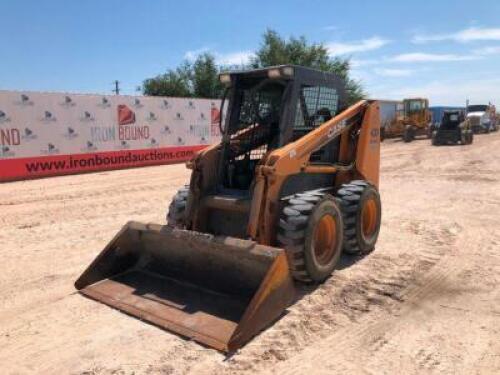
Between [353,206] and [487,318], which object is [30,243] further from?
[487,318]

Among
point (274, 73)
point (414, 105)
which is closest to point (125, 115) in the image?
point (274, 73)

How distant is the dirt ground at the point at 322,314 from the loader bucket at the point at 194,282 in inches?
6.0

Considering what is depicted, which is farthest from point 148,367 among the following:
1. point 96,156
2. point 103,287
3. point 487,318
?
point 96,156

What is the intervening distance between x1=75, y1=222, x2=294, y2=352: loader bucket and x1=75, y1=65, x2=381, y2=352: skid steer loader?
11 millimetres

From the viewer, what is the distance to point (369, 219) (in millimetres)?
6484

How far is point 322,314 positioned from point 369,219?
2.31m

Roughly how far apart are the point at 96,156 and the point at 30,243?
30.5 feet

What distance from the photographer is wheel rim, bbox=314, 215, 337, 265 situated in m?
5.25

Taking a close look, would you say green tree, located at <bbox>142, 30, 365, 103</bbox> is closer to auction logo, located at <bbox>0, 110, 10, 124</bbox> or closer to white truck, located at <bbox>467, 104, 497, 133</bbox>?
white truck, located at <bbox>467, 104, 497, 133</bbox>

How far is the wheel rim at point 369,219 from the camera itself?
249 inches

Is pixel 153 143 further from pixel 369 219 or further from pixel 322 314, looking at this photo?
pixel 322 314

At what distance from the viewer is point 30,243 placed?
7184 mm

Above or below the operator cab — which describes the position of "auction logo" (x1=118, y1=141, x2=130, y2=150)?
below

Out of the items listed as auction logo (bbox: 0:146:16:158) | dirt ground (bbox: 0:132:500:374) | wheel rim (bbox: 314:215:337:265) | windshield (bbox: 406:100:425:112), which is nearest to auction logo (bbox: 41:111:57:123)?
auction logo (bbox: 0:146:16:158)
